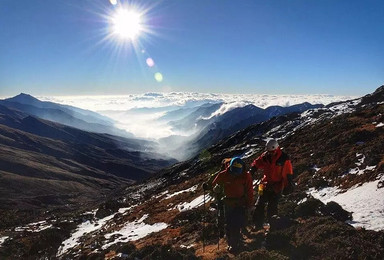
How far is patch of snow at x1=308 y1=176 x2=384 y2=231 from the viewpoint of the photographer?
10367mm

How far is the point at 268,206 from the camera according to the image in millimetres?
12133

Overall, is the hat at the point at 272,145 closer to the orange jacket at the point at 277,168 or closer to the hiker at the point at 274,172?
the hiker at the point at 274,172

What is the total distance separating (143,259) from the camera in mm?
12156

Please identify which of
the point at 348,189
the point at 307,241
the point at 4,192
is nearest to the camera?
the point at 307,241

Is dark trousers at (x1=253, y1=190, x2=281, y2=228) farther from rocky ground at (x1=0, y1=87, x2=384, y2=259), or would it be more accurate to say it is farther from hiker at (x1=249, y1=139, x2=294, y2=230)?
rocky ground at (x1=0, y1=87, x2=384, y2=259)

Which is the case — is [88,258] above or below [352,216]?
below

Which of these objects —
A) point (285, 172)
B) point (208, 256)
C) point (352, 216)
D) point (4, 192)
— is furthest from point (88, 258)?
point (4, 192)

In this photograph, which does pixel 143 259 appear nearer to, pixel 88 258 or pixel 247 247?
pixel 247 247

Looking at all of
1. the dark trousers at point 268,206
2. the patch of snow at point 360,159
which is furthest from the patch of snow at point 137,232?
the patch of snow at point 360,159

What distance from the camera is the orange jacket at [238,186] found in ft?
35.3

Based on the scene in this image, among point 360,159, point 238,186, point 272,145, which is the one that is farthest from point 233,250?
point 360,159

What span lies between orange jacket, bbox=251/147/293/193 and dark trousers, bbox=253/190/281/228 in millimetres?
381

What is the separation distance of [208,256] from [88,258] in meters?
10.3

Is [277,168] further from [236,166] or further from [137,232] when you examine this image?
[137,232]
